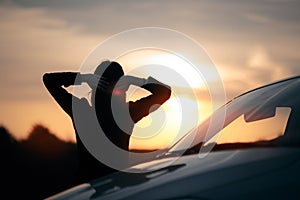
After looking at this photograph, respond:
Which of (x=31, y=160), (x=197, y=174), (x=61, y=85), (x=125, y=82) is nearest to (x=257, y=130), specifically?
(x=197, y=174)

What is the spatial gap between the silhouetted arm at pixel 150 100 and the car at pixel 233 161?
2.41m

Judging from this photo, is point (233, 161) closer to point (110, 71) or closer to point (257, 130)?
point (257, 130)

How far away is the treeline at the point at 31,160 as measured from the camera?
57.2 m

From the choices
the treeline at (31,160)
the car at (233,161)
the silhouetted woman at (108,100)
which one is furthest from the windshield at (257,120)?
the treeline at (31,160)

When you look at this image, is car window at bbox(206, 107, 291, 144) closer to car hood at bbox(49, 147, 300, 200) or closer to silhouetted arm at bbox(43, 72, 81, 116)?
car hood at bbox(49, 147, 300, 200)

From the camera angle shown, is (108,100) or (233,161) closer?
(233,161)

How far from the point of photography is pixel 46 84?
7434 mm

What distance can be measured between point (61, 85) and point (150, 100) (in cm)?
85

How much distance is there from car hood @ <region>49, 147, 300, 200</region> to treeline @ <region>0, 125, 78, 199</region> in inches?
2029

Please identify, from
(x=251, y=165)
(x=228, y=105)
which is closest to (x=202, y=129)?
(x=228, y=105)

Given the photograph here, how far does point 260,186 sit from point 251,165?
0.19m

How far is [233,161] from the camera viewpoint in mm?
3447

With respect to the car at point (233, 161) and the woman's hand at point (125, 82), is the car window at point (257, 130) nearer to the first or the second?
the car at point (233, 161)

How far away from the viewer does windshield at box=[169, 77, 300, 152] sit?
385 cm
